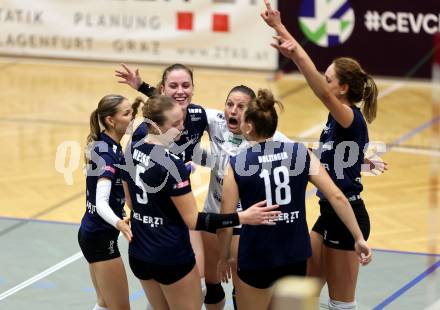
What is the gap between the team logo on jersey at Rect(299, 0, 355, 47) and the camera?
52.0ft

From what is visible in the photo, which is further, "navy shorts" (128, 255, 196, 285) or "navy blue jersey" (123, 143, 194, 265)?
"navy shorts" (128, 255, 196, 285)

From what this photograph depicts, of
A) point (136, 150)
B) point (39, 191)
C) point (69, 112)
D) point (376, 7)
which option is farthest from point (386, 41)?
point (136, 150)

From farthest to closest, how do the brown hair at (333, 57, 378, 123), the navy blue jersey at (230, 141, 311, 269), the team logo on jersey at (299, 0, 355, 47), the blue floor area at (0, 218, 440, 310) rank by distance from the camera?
the team logo on jersey at (299, 0, 355, 47) → the blue floor area at (0, 218, 440, 310) → the brown hair at (333, 57, 378, 123) → the navy blue jersey at (230, 141, 311, 269)

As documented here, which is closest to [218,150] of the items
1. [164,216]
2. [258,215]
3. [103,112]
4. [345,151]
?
[103,112]

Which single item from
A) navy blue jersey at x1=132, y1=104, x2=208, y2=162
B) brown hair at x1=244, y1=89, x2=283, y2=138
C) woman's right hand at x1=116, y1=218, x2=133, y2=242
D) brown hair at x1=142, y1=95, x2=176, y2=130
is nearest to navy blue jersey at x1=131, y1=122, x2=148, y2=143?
navy blue jersey at x1=132, y1=104, x2=208, y2=162

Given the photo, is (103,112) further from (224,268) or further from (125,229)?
(224,268)

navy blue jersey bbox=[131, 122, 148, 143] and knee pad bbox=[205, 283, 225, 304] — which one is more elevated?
navy blue jersey bbox=[131, 122, 148, 143]

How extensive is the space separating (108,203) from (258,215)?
130 centimetres

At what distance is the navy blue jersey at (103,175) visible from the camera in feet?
23.0

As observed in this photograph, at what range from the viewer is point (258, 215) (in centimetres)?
621

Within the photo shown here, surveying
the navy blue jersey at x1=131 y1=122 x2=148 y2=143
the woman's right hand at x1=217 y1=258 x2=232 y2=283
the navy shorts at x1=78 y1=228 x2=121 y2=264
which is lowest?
the woman's right hand at x1=217 y1=258 x2=232 y2=283

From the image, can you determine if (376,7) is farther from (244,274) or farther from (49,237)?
(244,274)

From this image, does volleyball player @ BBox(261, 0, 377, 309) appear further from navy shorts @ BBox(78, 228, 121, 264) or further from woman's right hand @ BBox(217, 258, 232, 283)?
navy shorts @ BBox(78, 228, 121, 264)

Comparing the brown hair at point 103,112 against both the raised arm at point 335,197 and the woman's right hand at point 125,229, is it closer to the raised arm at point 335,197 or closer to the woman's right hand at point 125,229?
the woman's right hand at point 125,229
